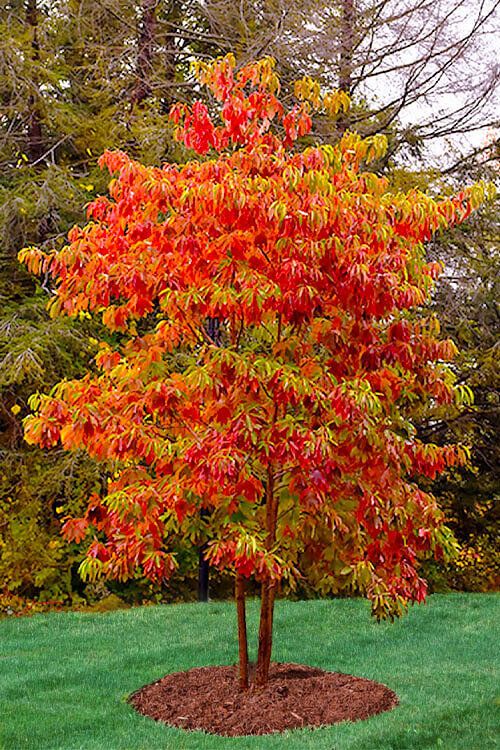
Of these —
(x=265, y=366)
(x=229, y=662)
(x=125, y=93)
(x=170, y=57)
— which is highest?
(x=170, y=57)

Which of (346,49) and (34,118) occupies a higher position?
(346,49)

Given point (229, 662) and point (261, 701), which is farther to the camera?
point (229, 662)

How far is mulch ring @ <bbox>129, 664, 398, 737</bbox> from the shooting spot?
18.8 ft

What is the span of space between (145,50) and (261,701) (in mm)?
8880

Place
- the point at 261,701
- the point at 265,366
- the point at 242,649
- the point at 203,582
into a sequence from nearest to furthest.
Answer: the point at 265,366, the point at 261,701, the point at 242,649, the point at 203,582

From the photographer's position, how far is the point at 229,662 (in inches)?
294

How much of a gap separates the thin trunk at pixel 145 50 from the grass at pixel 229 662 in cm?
631

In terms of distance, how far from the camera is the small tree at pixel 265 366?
17.3ft

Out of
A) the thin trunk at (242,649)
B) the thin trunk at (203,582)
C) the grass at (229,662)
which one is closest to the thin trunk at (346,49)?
A: the thin trunk at (203,582)

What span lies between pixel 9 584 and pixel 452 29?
8317mm

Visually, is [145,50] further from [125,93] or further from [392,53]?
[392,53]

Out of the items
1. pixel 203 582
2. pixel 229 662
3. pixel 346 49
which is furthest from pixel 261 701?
pixel 346 49

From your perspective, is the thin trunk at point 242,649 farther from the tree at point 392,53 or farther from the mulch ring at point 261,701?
the tree at point 392,53

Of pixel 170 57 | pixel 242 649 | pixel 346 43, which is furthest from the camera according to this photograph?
pixel 170 57
